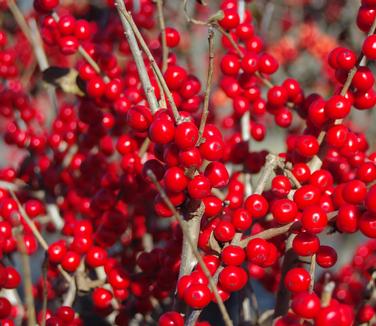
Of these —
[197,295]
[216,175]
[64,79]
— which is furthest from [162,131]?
[64,79]

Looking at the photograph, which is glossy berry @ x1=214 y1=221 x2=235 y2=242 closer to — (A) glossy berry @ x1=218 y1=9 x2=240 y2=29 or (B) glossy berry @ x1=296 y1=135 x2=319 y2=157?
(B) glossy berry @ x1=296 y1=135 x2=319 y2=157

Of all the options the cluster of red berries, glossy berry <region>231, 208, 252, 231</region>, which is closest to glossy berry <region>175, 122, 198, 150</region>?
the cluster of red berries

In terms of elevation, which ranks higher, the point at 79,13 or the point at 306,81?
the point at 79,13

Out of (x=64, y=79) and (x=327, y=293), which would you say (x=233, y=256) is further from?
(x=64, y=79)

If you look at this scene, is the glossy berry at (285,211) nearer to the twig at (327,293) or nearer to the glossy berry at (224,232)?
the glossy berry at (224,232)

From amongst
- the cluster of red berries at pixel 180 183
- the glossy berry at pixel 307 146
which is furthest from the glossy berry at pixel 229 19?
the glossy berry at pixel 307 146

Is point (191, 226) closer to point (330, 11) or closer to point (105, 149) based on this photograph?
point (105, 149)

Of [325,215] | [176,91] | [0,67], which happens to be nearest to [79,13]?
[0,67]

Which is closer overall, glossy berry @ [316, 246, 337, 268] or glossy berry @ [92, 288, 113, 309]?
glossy berry @ [316, 246, 337, 268]

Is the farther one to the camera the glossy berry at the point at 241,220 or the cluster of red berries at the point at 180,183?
the glossy berry at the point at 241,220
